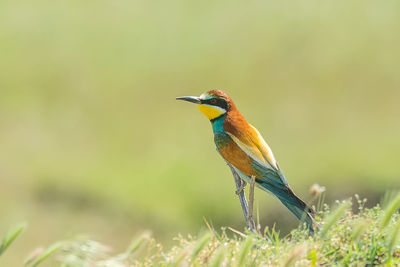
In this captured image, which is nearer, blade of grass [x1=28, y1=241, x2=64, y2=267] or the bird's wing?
blade of grass [x1=28, y1=241, x2=64, y2=267]

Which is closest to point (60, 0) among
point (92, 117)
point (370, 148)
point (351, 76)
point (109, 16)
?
point (109, 16)

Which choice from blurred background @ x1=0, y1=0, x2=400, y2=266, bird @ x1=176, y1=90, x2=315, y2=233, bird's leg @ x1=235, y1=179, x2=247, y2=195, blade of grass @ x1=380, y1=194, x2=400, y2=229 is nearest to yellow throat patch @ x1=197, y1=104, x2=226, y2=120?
bird @ x1=176, y1=90, x2=315, y2=233

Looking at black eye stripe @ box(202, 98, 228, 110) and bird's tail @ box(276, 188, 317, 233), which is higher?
black eye stripe @ box(202, 98, 228, 110)

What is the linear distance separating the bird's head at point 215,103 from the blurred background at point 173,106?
2.48 metres

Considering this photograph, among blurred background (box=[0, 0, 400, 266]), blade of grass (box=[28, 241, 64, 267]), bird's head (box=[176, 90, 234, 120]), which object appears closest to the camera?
blade of grass (box=[28, 241, 64, 267])

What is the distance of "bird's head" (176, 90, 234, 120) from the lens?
67.2 inches

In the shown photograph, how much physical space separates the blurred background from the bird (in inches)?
97.2

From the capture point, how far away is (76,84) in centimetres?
561

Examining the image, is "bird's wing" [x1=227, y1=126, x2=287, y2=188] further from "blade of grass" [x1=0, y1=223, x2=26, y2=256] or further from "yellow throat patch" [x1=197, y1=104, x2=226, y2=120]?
"blade of grass" [x1=0, y1=223, x2=26, y2=256]

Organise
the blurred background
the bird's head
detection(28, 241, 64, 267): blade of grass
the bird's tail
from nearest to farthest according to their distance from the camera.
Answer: detection(28, 241, 64, 267): blade of grass < the bird's tail < the bird's head < the blurred background

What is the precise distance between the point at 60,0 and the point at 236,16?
4.61 ft

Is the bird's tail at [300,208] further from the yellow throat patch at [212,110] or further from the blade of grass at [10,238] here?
the blade of grass at [10,238]

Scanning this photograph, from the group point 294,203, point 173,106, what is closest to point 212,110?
point 294,203

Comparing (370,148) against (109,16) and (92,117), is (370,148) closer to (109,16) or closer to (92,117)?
(92,117)
